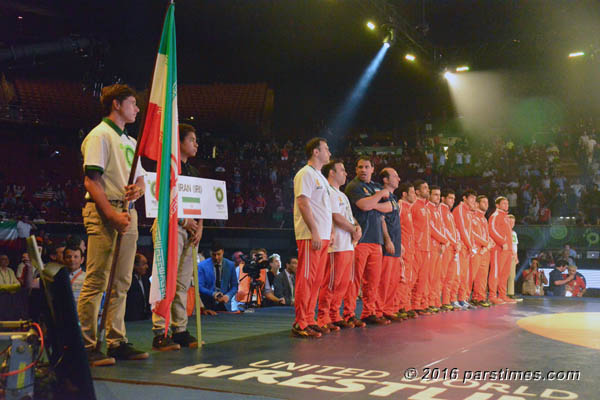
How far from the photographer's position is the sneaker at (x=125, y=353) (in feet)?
11.8

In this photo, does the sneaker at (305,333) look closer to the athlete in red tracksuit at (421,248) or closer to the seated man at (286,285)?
the athlete in red tracksuit at (421,248)

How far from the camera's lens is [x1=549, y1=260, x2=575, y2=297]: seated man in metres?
12.4

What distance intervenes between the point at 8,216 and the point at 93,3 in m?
8.41

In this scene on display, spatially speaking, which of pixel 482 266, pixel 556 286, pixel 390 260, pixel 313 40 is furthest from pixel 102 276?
pixel 313 40

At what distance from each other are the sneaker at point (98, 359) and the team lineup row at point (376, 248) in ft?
6.40

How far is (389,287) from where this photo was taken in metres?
6.56

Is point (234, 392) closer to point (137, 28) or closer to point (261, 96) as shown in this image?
point (137, 28)

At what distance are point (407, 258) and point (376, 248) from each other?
1234mm

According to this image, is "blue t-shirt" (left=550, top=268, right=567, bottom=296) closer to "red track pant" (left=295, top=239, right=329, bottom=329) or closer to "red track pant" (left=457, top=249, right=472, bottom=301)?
"red track pant" (left=457, top=249, right=472, bottom=301)

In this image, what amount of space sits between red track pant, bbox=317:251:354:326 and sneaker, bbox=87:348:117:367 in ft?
8.09

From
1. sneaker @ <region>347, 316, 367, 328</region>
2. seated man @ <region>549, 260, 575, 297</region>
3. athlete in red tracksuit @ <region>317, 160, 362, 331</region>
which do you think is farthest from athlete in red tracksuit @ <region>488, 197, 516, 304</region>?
athlete in red tracksuit @ <region>317, 160, 362, 331</region>

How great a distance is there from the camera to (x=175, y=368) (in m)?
3.33

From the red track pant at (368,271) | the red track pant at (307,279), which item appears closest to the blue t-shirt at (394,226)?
the red track pant at (368,271)

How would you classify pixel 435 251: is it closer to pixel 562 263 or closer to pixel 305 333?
pixel 305 333
